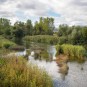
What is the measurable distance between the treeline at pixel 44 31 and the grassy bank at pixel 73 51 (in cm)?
2191

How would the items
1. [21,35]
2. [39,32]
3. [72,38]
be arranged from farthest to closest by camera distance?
1. [39,32]
2. [21,35]
3. [72,38]

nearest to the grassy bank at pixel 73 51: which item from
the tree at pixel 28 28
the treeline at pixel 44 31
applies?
the treeline at pixel 44 31

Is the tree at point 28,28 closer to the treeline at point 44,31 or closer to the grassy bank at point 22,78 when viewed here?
the treeline at point 44,31

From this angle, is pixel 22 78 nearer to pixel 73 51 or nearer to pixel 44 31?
pixel 73 51

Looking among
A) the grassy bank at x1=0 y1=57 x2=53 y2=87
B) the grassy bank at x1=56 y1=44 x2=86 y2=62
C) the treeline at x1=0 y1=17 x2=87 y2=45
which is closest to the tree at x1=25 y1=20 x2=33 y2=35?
the treeline at x1=0 y1=17 x2=87 y2=45

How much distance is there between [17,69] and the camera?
16328 mm

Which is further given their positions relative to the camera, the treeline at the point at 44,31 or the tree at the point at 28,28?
the tree at the point at 28,28

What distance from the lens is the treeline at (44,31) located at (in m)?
68.9

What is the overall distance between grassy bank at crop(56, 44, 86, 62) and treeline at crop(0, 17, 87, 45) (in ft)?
71.9

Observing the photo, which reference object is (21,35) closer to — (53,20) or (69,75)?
(53,20)

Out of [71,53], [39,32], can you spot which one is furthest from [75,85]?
[39,32]

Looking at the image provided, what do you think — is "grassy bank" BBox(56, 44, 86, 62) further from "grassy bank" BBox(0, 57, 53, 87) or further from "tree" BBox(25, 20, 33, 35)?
"tree" BBox(25, 20, 33, 35)

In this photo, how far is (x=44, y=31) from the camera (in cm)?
12812

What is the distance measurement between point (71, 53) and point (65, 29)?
191 ft
